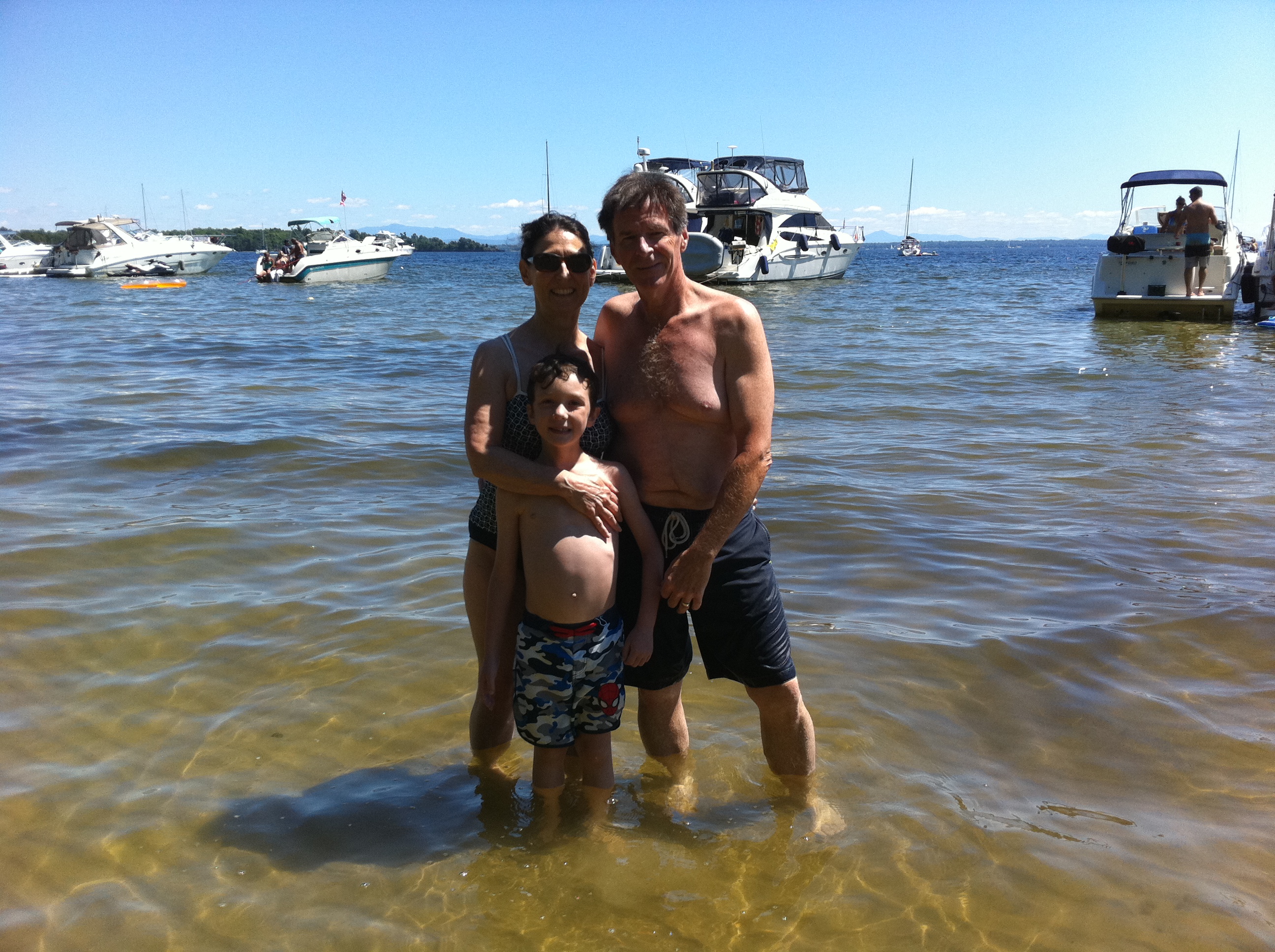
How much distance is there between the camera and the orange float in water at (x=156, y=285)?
1443 inches

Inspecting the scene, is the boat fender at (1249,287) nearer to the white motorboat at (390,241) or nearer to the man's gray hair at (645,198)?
the man's gray hair at (645,198)

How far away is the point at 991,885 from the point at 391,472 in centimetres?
604

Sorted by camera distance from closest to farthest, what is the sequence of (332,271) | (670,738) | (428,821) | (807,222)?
(428,821)
(670,738)
(807,222)
(332,271)

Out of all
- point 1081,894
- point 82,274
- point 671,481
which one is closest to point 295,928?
point 671,481

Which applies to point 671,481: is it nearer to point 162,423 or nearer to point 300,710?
point 300,710

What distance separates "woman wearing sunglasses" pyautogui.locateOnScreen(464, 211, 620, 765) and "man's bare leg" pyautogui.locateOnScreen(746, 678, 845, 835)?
863 millimetres

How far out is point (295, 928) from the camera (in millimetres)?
2770

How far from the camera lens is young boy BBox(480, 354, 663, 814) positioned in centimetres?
288

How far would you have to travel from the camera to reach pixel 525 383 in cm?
301

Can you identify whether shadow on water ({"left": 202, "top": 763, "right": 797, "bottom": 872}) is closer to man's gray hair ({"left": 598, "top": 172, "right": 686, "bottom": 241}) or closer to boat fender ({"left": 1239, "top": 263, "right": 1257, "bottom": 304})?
man's gray hair ({"left": 598, "top": 172, "right": 686, "bottom": 241})

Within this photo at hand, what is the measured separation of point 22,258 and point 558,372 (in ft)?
173

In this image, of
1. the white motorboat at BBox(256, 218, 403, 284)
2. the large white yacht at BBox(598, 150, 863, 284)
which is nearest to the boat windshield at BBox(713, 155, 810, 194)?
the large white yacht at BBox(598, 150, 863, 284)

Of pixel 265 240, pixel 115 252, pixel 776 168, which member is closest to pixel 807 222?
pixel 776 168

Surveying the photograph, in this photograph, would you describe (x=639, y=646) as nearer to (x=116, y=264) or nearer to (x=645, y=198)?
(x=645, y=198)
